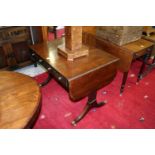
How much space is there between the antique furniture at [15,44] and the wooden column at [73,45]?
106 centimetres

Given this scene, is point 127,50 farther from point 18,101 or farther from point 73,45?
point 18,101

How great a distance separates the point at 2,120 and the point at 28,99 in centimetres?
22

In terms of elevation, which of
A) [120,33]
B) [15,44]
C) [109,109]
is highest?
[120,33]

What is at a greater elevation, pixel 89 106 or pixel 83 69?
pixel 83 69

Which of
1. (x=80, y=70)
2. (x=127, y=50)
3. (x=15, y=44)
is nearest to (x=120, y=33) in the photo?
(x=127, y=50)

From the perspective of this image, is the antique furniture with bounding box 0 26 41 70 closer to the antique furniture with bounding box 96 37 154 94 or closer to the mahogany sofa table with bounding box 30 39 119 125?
the mahogany sofa table with bounding box 30 39 119 125

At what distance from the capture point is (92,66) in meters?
A: 1.38

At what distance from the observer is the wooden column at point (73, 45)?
1332 mm

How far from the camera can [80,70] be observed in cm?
132

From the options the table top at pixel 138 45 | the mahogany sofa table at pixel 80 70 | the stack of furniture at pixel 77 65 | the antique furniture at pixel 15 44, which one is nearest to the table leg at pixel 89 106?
the mahogany sofa table at pixel 80 70

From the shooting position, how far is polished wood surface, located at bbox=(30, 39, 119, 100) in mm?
1279

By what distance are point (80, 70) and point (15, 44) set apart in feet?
4.78

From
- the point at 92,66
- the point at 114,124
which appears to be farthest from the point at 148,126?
the point at 92,66

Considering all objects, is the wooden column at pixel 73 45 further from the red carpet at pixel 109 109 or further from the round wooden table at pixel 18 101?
the red carpet at pixel 109 109
